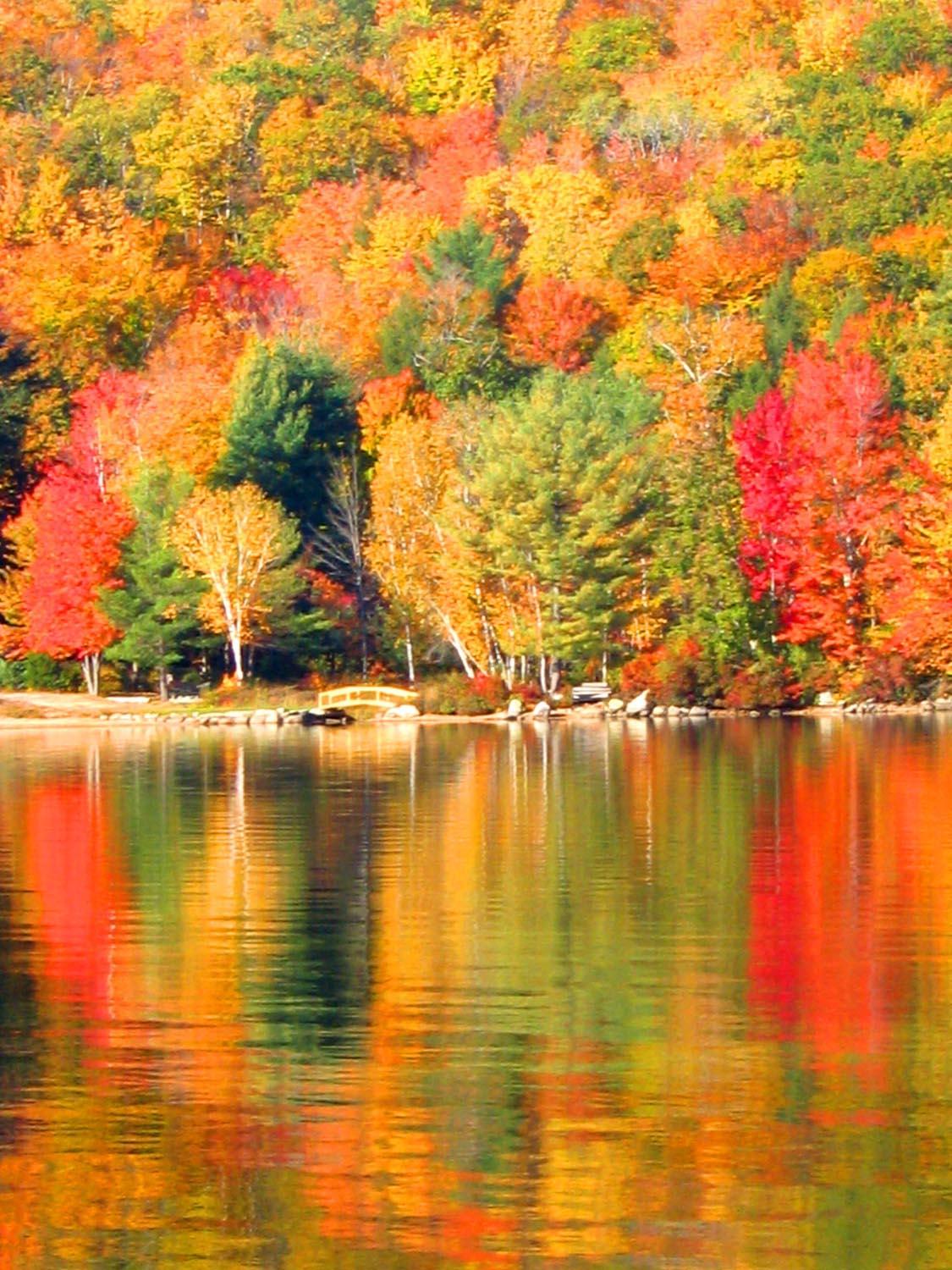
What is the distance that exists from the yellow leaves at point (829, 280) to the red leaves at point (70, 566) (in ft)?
81.5

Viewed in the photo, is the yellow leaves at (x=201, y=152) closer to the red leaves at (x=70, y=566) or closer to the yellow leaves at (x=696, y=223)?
the yellow leaves at (x=696, y=223)

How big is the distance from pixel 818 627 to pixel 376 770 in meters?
19.5

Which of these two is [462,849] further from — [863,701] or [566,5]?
[566,5]

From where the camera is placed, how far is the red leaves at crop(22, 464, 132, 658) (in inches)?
2224

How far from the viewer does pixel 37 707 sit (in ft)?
178

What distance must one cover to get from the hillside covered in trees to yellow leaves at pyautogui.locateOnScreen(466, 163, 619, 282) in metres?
0.23

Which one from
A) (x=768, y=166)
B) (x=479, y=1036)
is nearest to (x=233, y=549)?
(x=768, y=166)

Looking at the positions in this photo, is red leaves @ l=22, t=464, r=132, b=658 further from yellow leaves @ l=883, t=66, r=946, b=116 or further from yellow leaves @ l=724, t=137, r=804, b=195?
yellow leaves @ l=883, t=66, r=946, b=116

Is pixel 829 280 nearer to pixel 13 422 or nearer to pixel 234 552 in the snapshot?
pixel 234 552

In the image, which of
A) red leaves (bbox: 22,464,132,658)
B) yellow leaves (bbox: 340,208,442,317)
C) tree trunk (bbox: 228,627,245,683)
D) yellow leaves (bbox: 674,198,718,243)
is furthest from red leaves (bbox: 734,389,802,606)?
yellow leaves (bbox: 340,208,442,317)

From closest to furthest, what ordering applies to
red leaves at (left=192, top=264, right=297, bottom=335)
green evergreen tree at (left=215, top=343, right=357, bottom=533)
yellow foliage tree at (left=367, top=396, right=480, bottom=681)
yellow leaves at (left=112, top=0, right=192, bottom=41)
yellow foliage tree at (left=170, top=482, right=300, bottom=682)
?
1. yellow foliage tree at (left=170, top=482, right=300, bottom=682)
2. yellow foliage tree at (left=367, top=396, right=480, bottom=681)
3. green evergreen tree at (left=215, top=343, right=357, bottom=533)
4. red leaves at (left=192, top=264, right=297, bottom=335)
5. yellow leaves at (left=112, top=0, right=192, bottom=41)

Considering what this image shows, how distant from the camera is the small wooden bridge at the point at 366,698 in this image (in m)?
55.1

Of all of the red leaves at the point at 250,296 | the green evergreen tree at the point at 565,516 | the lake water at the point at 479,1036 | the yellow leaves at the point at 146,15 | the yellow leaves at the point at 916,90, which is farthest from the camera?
the yellow leaves at the point at 146,15

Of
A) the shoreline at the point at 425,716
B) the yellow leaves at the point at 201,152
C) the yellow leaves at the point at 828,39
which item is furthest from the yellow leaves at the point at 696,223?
the shoreline at the point at 425,716
